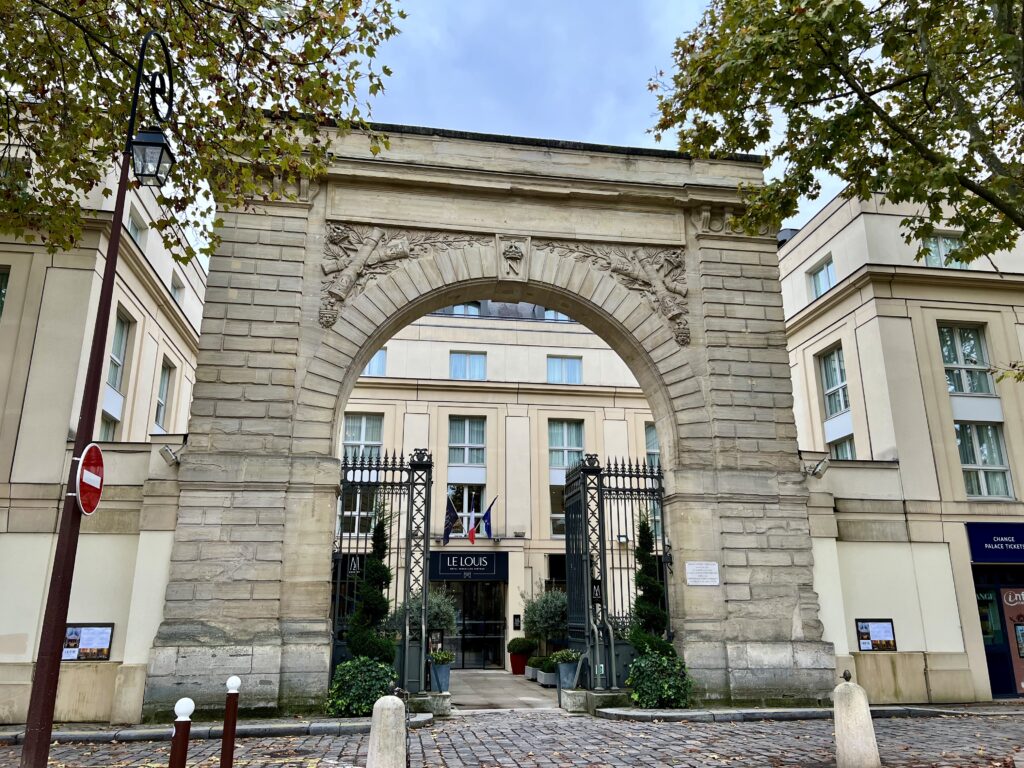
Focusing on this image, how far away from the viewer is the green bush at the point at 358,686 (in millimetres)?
11555

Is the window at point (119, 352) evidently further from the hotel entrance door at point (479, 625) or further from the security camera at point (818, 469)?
the security camera at point (818, 469)

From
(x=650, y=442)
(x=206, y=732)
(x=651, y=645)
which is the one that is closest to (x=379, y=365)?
(x=650, y=442)

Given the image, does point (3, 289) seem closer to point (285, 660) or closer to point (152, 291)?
point (152, 291)

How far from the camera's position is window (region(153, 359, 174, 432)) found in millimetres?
20203

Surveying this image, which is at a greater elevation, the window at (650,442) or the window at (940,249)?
the window at (940,249)

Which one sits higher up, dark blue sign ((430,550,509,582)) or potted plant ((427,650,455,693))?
dark blue sign ((430,550,509,582))

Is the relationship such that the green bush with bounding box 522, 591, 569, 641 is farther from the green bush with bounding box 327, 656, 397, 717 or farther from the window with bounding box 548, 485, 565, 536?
the green bush with bounding box 327, 656, 397, 717

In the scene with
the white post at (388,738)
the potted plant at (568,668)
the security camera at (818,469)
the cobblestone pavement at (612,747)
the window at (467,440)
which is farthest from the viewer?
the window at (467,440)

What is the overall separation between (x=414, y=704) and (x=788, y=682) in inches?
241

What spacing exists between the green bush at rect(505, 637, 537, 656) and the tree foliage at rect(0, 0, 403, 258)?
702 inches

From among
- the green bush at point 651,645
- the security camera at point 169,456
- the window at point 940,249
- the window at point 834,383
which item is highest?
the window at point 940,249

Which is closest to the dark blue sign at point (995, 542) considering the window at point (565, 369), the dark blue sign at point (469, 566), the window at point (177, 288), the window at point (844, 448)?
the window at point (844, 448)

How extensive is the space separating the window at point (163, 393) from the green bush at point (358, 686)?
1088 centimetres

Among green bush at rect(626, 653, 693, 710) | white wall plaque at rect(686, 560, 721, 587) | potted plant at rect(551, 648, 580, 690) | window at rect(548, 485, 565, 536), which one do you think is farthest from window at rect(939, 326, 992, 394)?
window at rect(548, 485, 565, 536)
